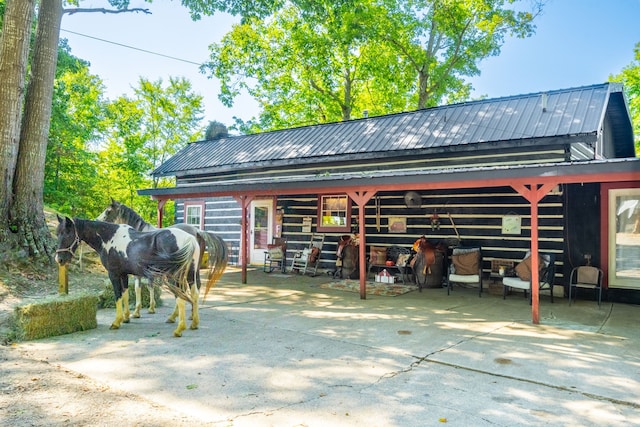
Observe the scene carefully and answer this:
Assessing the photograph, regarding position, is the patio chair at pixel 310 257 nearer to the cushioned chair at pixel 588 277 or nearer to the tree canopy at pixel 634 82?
the cushioned chair at pixel 588 277

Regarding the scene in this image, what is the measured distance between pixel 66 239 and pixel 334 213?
6.59 m

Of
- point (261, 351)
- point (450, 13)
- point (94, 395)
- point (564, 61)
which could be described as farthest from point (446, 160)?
point (564, 61)

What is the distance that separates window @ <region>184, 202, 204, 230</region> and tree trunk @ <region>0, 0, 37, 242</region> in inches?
249

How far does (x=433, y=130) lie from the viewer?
9.25 m

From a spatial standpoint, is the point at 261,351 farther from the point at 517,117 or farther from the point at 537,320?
the point at 517,117

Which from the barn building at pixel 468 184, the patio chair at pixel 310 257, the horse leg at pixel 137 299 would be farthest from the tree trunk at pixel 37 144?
the patio chair at pixel 310 257

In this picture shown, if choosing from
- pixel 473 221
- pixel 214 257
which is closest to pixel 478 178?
pixel 473 221

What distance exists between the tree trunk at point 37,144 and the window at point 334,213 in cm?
595

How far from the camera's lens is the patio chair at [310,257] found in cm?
1013

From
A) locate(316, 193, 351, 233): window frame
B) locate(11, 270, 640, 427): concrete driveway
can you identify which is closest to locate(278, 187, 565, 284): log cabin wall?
locate(316, 193, 351, 233): window frame

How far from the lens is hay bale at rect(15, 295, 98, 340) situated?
4391 millimetres

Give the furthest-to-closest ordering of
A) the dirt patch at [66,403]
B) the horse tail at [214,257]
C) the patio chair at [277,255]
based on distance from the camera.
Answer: the patio chair at [277,255]
the horse tail at [214,257]
the dirt patch at [66,403]

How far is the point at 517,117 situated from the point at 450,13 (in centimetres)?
1134

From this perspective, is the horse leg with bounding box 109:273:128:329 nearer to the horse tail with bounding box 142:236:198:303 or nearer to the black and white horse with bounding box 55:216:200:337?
the black and white horse with bounding box 55:216:200:337
